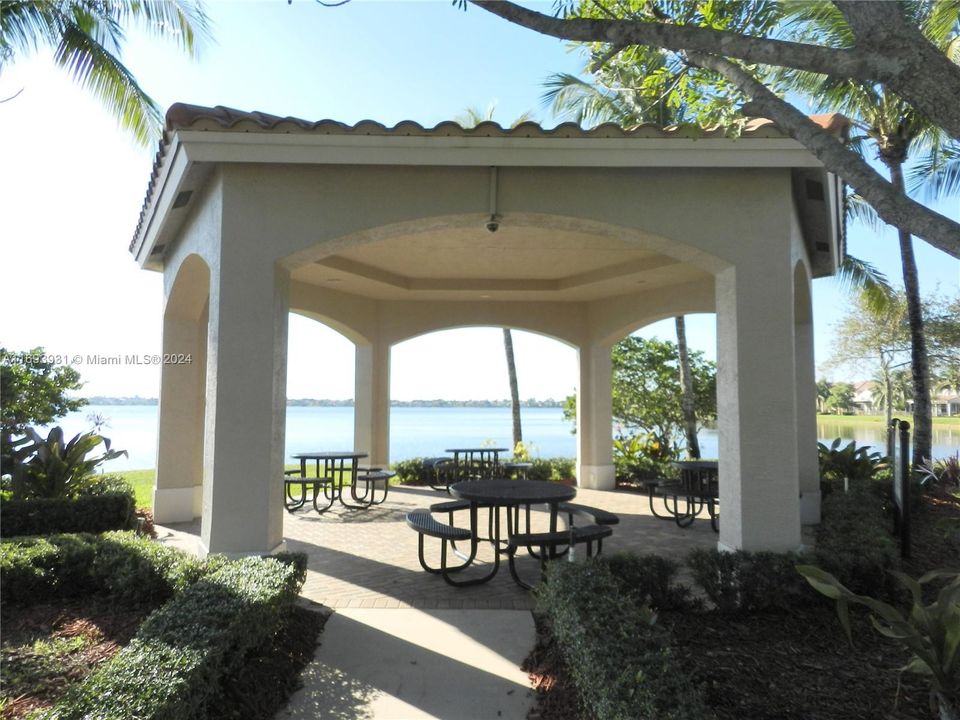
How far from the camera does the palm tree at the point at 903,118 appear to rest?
11788 mm

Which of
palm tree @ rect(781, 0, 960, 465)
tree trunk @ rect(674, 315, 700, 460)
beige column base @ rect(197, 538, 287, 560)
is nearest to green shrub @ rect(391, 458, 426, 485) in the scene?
tree trunk @ rect(674, 315, 700, 460)

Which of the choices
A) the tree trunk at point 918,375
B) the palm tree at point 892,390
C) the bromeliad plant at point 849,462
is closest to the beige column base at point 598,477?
the bromeliad plant at point 849,462

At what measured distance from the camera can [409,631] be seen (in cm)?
461

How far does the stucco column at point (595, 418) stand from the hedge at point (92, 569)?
9.11 meters

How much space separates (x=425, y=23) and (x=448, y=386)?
11726 centimetres

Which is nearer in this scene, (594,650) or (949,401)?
(594,650)

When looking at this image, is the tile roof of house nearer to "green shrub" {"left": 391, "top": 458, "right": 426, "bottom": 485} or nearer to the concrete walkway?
the concrete walkway

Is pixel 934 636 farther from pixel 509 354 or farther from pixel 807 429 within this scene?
pixel 509 354

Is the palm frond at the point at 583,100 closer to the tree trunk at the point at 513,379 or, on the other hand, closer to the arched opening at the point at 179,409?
the tree trunk at the point at 513,379

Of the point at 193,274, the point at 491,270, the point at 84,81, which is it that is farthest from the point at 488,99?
the point at 193,274

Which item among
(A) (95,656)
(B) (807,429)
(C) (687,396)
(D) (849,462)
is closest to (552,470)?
(C) (687,396)

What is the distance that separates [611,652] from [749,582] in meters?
2.16

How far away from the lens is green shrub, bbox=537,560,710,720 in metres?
2.51

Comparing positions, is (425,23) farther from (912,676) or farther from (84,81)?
(84,81)
